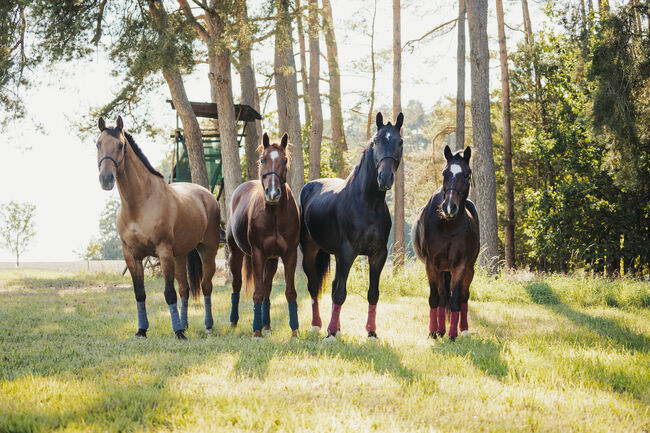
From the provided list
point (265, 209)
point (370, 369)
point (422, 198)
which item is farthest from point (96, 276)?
point (422, 198)

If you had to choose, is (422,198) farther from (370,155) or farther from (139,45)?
(370,155)

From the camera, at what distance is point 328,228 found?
263 inches

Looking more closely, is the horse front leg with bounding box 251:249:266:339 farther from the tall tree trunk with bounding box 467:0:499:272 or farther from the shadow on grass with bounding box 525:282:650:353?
the tall tree trunk with bounding box 467:0:499:272

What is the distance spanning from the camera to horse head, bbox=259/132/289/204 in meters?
5.82

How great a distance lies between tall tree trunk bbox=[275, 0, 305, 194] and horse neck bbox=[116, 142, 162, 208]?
6574mm

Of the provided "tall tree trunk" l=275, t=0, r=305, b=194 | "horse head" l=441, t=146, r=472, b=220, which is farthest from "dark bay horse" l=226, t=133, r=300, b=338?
"tall tree trunk" l=275, t=0, r=305, b=194

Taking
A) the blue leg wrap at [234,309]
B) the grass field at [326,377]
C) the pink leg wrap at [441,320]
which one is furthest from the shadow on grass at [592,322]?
the blue leg wrap at [234,309]

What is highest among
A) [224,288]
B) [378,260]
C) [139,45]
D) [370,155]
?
[139,45]

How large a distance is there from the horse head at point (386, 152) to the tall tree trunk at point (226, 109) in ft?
24.7

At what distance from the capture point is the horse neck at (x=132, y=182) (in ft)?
20.7

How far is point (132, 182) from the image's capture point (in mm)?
6363

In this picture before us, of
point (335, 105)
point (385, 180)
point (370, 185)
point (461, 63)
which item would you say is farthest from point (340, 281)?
point (335, 105)

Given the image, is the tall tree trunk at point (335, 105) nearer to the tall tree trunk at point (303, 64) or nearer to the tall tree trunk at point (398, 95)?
the tall tree trunk at point (303, 64)

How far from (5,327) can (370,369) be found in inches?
224
